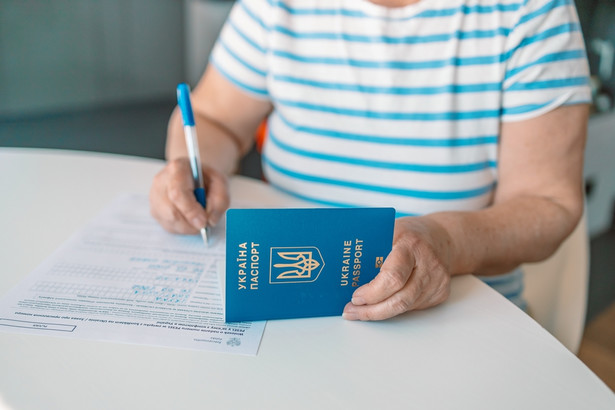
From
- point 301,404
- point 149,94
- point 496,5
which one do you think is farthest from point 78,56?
point 301,404

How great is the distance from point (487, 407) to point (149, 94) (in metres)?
4.09

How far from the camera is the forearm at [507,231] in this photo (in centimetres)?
72

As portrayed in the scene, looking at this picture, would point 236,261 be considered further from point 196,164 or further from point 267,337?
point 196,164

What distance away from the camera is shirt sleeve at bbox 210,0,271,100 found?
1017 mm

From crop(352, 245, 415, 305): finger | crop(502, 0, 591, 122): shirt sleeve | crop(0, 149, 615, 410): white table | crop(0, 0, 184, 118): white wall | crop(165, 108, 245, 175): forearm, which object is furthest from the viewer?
crop(0, 0, 184, 118): white wall

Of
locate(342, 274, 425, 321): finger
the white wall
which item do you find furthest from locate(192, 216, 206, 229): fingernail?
the white wall

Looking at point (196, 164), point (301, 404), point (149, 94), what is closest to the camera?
point (301, 404)

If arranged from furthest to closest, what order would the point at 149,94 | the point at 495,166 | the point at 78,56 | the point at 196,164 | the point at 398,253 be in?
the point at 149,94 < the point at 78,56 < the point at 495,166 < the point at 196,164 < the point at 398,253

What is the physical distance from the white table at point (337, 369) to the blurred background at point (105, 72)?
2149mm

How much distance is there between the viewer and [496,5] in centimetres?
85

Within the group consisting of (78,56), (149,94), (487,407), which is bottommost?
(149,94)

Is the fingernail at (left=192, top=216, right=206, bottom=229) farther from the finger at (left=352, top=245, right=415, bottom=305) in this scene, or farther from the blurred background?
the blurred background

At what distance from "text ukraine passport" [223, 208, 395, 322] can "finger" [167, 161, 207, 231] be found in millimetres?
207

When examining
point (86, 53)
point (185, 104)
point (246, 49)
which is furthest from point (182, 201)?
point (86, 53)
